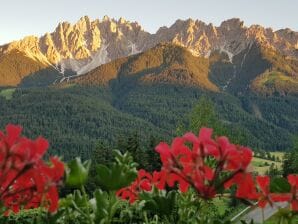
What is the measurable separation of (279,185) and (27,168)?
121cm

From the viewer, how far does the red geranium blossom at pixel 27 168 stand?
2006 mm

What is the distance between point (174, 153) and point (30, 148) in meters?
0.63

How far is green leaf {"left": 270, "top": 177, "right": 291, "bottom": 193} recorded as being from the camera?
256cm

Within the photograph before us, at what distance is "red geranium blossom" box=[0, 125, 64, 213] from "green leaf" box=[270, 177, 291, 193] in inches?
41.1

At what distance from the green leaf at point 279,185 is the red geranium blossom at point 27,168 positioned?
104cm

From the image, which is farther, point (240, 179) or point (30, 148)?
point (240, 179)

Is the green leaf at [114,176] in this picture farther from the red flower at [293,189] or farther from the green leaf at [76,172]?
the red flower at [293,189]

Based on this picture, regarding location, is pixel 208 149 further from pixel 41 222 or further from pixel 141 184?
pixel 141 184

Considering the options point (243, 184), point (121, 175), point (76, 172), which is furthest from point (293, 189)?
point (76, 172)

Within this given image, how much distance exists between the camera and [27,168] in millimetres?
2006

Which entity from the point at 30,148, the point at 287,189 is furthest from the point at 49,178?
the point at 287,189

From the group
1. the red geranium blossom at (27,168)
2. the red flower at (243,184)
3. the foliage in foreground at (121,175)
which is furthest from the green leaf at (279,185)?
the red geranium blossom at (27,168)

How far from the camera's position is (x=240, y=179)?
2.19 m

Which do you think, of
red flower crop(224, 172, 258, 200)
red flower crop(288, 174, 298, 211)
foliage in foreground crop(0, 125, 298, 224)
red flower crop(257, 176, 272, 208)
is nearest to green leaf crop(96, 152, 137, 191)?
foliage in foreground crop(0, 125, 298, 224)
